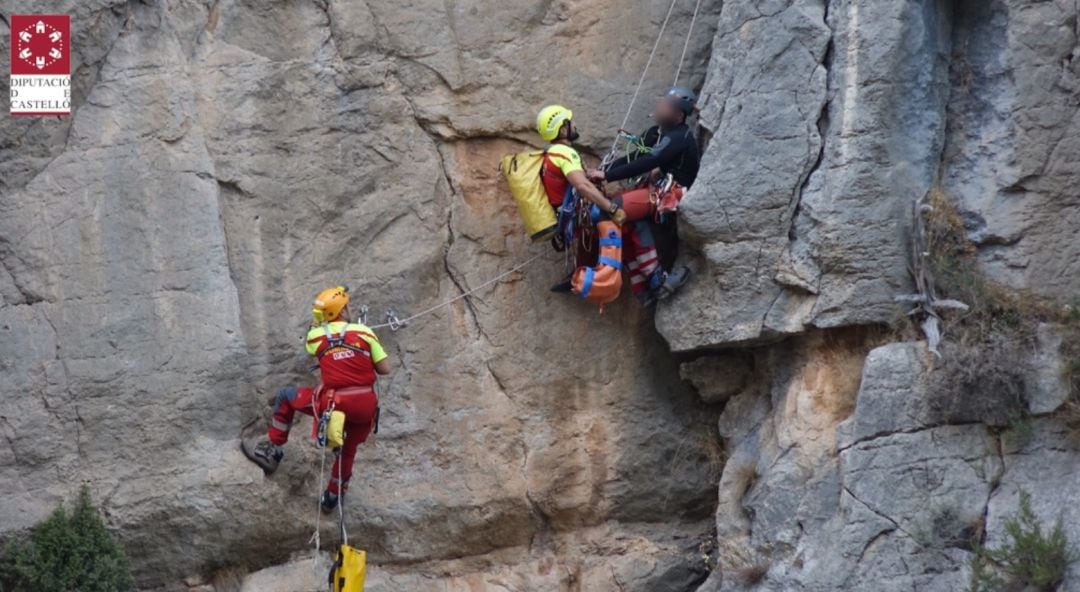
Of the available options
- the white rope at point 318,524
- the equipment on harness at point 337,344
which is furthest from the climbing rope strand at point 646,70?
the white rope at point 318,524

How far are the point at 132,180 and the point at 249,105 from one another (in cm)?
90

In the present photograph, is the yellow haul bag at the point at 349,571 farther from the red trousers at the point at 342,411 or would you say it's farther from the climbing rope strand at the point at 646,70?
the climbing rope strand at the point at 646,70

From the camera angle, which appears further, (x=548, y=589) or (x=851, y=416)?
(x=548, y=589)

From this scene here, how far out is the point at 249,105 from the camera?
40.7ft

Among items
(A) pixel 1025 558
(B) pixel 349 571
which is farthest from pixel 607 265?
(A) pixel 1025 558

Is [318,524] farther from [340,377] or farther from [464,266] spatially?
[464,266]

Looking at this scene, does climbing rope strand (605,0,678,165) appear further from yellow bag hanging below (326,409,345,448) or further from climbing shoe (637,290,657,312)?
yellow bag hanging below (326,409,345,448)

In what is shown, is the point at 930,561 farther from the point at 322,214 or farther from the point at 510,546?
the point at 322,214

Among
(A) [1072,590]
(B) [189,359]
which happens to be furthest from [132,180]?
(A) [1072,590]

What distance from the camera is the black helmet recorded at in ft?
39.5

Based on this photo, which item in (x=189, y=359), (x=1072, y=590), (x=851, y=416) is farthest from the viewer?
(x=189, y=359)

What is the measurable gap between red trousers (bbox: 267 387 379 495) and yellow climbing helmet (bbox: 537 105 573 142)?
77.4 inches

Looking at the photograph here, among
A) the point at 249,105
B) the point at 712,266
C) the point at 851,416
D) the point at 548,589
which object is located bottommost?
the point at 548,589

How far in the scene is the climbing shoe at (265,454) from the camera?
12172 mm
